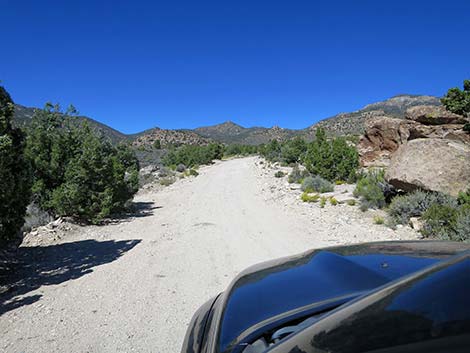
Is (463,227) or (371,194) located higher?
(371,194)

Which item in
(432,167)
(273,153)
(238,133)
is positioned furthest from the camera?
(238,133)

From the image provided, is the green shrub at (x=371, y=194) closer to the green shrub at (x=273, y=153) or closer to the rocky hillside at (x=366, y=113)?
the green shrub at (x=273, y=153)

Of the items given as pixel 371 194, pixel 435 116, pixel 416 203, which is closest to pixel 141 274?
pixel 416 203

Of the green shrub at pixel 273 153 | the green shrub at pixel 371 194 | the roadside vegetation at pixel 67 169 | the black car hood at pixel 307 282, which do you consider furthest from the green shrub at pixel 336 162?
the green shrub at pixel 273 153

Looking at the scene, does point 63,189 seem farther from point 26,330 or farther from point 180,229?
point 26,330

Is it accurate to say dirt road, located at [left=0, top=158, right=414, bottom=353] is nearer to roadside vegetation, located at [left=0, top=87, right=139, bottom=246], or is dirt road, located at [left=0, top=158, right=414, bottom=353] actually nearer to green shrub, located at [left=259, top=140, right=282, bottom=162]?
roadside vegetation, located at [left=0, top=87, right=139, bottom=246]

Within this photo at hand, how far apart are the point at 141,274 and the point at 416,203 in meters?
7.15

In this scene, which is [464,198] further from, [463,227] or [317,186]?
[317,186]

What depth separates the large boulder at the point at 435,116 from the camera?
43.7 feet

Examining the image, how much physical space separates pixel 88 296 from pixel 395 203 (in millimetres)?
8075

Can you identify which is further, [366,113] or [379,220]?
[366,113]

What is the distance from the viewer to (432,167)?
937 cm

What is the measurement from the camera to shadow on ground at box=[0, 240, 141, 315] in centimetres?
536

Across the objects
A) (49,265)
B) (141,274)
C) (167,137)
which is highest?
(167,137)
